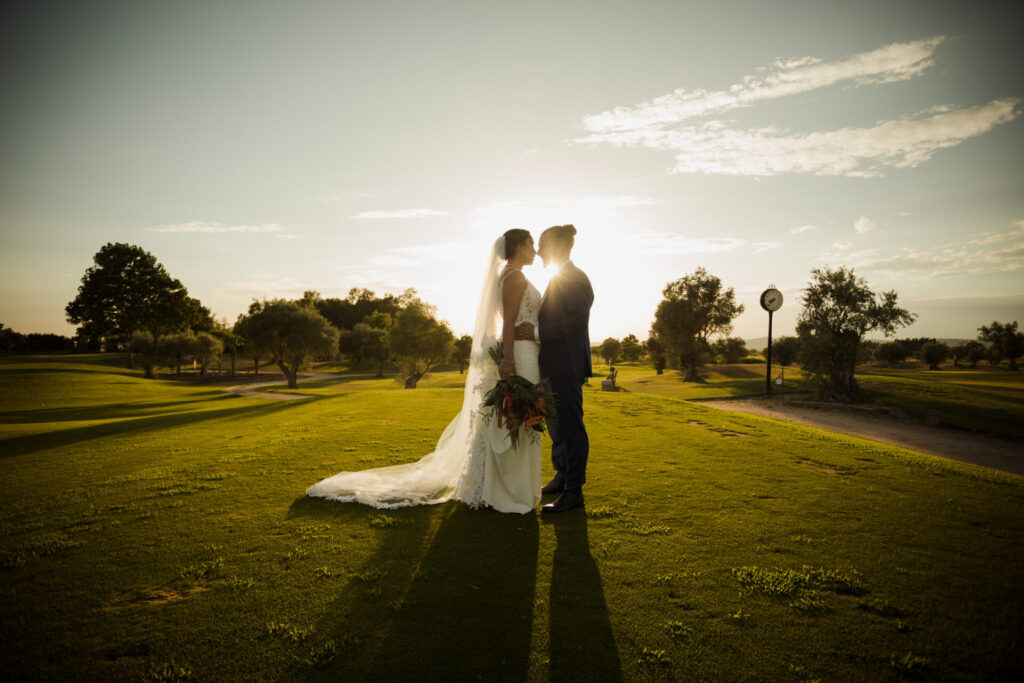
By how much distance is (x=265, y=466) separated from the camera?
731 centimetres

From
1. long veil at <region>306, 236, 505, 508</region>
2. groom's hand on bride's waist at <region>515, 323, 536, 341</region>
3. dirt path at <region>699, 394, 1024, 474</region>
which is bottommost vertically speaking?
dirt path at <region>699, 394, 1024, 474</region>

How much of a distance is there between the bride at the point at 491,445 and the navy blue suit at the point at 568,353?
22cm

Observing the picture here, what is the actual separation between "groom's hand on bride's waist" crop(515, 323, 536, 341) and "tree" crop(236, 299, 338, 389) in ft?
119

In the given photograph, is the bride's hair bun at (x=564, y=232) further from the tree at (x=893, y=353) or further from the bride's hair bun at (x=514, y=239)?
the tree at (x=893, y=353)

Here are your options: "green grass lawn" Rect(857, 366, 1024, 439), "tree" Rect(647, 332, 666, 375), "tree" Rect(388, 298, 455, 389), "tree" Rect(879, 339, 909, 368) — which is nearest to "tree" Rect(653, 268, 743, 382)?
"tree" Rect(647, 332, 666, 375)

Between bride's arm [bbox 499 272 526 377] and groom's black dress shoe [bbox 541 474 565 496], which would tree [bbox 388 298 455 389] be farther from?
bride's arm [bbox 499 272 526 377]

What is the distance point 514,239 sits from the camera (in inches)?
217

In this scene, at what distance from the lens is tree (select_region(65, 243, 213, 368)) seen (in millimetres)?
49938

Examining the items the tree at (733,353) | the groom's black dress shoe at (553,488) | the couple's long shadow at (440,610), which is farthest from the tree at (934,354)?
the couple's long shadow at (440,610)

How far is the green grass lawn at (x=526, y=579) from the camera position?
265cm

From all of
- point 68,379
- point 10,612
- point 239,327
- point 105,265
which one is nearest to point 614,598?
point 10,612

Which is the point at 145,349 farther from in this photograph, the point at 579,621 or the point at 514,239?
the point at 579,621

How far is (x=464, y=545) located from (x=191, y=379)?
188 ft

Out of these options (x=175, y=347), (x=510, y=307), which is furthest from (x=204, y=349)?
(x=510, y=307)
